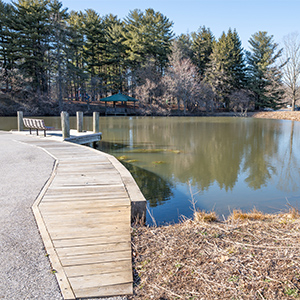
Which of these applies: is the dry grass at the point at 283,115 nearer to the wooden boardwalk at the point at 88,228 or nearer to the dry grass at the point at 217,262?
the wooden boardwalk at the point at 88,228

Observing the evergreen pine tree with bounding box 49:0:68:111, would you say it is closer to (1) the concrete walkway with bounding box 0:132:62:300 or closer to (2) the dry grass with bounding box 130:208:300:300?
(1) the concrete walkway with bounding box 0:132:62:300

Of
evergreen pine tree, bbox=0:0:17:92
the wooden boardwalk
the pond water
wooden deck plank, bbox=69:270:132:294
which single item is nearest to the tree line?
evergreen pine tree, bbox=0:0:17:92

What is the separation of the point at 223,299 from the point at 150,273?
22.4 inches

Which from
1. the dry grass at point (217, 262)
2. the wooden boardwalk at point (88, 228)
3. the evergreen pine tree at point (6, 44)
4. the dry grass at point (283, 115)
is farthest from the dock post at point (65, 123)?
the evergreen pine tree at point (6, 44)

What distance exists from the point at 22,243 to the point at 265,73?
42.2m

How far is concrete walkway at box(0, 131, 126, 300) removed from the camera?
74.4 inches

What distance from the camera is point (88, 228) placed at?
2.82 metres

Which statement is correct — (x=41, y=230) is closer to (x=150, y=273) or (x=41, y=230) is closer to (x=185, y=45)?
(x=150, y=273)

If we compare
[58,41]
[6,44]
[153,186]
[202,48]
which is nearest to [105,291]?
[153,186]

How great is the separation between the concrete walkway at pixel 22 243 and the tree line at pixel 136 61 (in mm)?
32027

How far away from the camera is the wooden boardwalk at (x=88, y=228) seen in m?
2.00

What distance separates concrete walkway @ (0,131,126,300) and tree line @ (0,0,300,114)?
32027mm

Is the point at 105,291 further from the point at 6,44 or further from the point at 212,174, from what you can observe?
the point at 6,44

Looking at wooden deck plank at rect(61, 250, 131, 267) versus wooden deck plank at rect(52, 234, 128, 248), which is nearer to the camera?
wooden deck plank at rect(61, 250, 131, 267)
